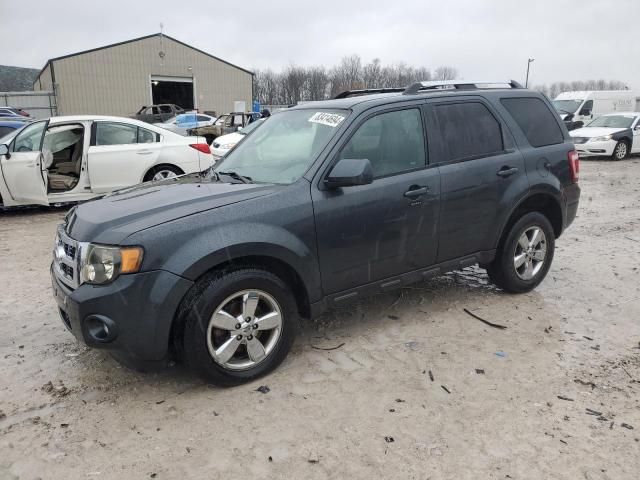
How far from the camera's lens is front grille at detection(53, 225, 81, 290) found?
3.15 metres

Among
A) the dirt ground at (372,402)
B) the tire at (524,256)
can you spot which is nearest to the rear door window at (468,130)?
the tire at (524,256)

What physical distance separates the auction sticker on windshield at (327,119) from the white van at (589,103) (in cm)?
2085

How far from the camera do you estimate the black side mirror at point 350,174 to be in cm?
345

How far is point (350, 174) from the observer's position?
3455 mm

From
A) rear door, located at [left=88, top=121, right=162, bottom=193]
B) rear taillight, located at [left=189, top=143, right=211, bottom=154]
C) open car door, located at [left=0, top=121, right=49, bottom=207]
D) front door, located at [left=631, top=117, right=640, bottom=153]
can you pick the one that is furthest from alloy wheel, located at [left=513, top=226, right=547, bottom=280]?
front door, located at [left=631, top=117, right=640, bottom=153]

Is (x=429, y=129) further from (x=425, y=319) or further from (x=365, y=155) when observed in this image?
(x=425, y=319)

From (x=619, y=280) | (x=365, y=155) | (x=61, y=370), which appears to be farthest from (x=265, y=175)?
(x=619, y=280)

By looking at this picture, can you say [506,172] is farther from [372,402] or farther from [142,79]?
[142,79]

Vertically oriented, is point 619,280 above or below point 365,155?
below

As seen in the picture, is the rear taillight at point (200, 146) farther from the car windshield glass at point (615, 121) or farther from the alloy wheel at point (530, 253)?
the car windshield glass at point (615, 121)

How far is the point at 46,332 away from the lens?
4.27 meters

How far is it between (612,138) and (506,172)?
1460 centimetres

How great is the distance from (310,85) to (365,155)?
82.5m

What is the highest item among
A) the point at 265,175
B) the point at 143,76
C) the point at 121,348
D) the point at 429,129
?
the point at 143,76
